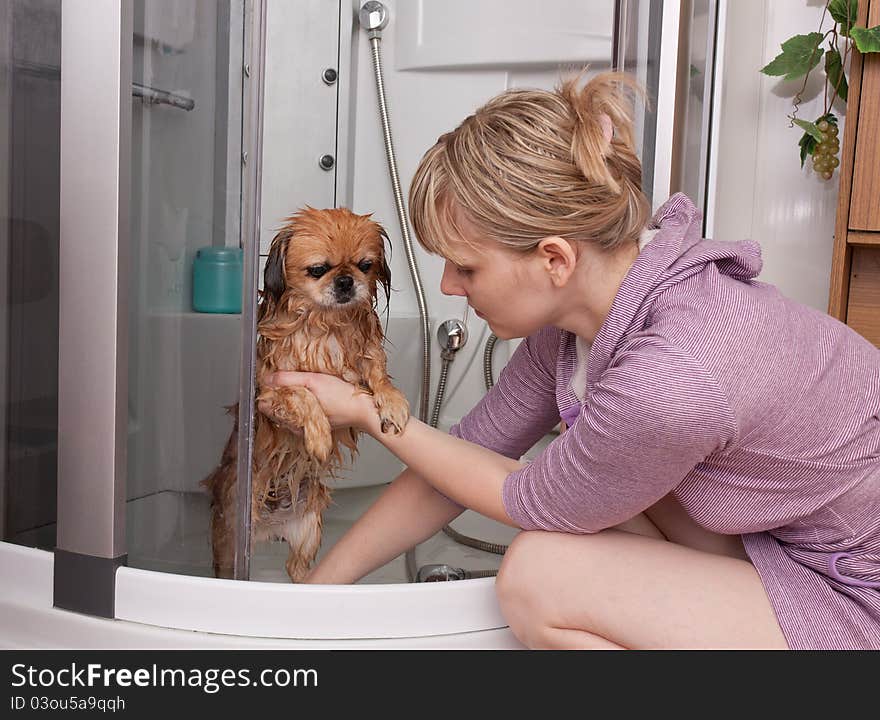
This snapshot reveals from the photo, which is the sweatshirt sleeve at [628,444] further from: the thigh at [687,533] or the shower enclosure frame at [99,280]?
the shower enclosure frame at [99,280]

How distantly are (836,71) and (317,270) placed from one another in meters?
1.35

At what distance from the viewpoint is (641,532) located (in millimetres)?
1391

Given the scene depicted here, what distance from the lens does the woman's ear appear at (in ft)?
3.91

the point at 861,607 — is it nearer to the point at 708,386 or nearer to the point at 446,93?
the point at 708,386

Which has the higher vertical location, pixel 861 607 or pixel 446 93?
pixel 446 93

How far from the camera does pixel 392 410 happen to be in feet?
4.61

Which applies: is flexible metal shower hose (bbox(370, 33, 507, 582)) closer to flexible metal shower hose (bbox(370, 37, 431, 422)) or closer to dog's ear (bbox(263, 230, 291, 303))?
flexible metal shower hose (bbox(370, 37, 431, 422))

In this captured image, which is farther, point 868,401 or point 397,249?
point 397,249

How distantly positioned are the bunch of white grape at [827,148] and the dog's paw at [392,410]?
1230mm

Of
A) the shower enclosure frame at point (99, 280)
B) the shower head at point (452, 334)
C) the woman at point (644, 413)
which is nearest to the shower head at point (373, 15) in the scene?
the shower head at point (452, 334)

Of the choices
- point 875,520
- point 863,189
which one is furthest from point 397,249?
point 875,520

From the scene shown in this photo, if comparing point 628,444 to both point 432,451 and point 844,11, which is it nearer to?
point 432,451

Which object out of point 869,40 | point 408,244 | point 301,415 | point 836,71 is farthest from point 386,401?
point 836,71

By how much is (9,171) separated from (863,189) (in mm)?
1617
